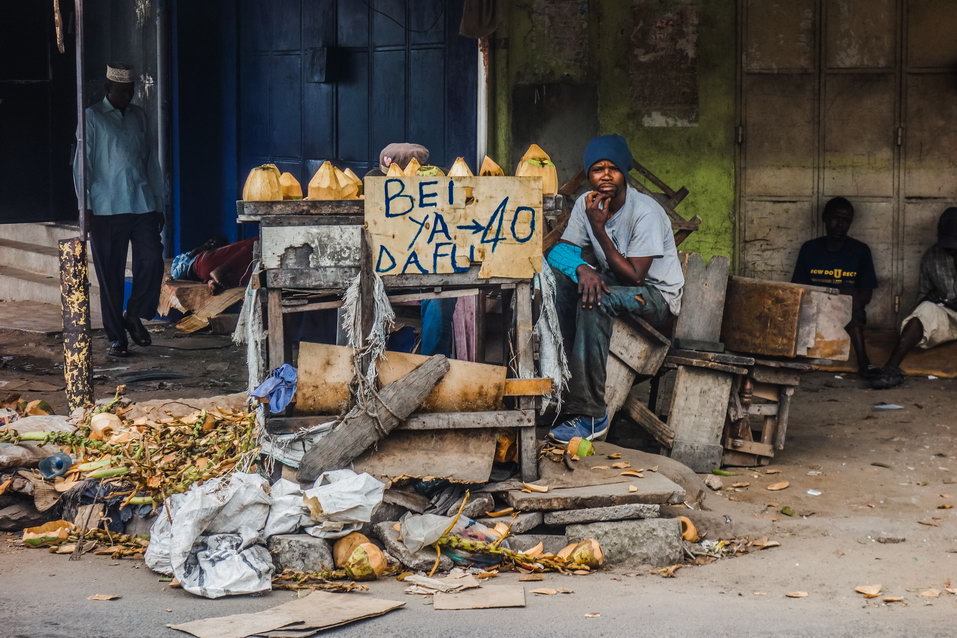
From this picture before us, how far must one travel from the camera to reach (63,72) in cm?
1052

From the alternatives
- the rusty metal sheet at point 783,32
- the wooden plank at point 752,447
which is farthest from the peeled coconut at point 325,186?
the rusty metal sheet at point 783,32

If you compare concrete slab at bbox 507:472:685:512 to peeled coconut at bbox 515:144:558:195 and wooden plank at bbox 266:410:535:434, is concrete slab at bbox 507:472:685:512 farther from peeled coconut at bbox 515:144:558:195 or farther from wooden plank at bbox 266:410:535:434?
peeled coconut at bbox 515:144:558:195

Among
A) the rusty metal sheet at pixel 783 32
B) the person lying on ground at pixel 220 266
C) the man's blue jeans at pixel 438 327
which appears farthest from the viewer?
the person lying on ground at pixel 220 266

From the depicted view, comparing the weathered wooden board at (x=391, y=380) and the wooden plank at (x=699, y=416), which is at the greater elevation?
the weathered wooden board at (x=391, y=380)

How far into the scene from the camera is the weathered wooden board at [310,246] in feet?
16.7

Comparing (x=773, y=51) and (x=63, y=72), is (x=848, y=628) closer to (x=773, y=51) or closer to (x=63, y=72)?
(x=773, y=51)

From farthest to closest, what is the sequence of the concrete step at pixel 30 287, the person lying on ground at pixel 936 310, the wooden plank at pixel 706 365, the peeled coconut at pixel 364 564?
the concrete step at pixel 30 287, the person lying on ground at pixel 936 310, the wooden plank at pixel 706 365, the peeled coconut at pixel 364 564

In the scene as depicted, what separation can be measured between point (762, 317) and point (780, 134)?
260 centimetres

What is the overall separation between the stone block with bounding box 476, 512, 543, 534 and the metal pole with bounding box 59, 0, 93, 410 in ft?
8.14

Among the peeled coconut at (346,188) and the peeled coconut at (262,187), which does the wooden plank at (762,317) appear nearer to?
the peeled coconut at (346,188)

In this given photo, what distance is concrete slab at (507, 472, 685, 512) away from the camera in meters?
5.07

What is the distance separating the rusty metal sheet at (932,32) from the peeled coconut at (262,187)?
5.09 meters

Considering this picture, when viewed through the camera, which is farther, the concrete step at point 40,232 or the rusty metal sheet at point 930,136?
the concrete step at point 40,232

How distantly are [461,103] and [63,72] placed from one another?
12.2 feet
